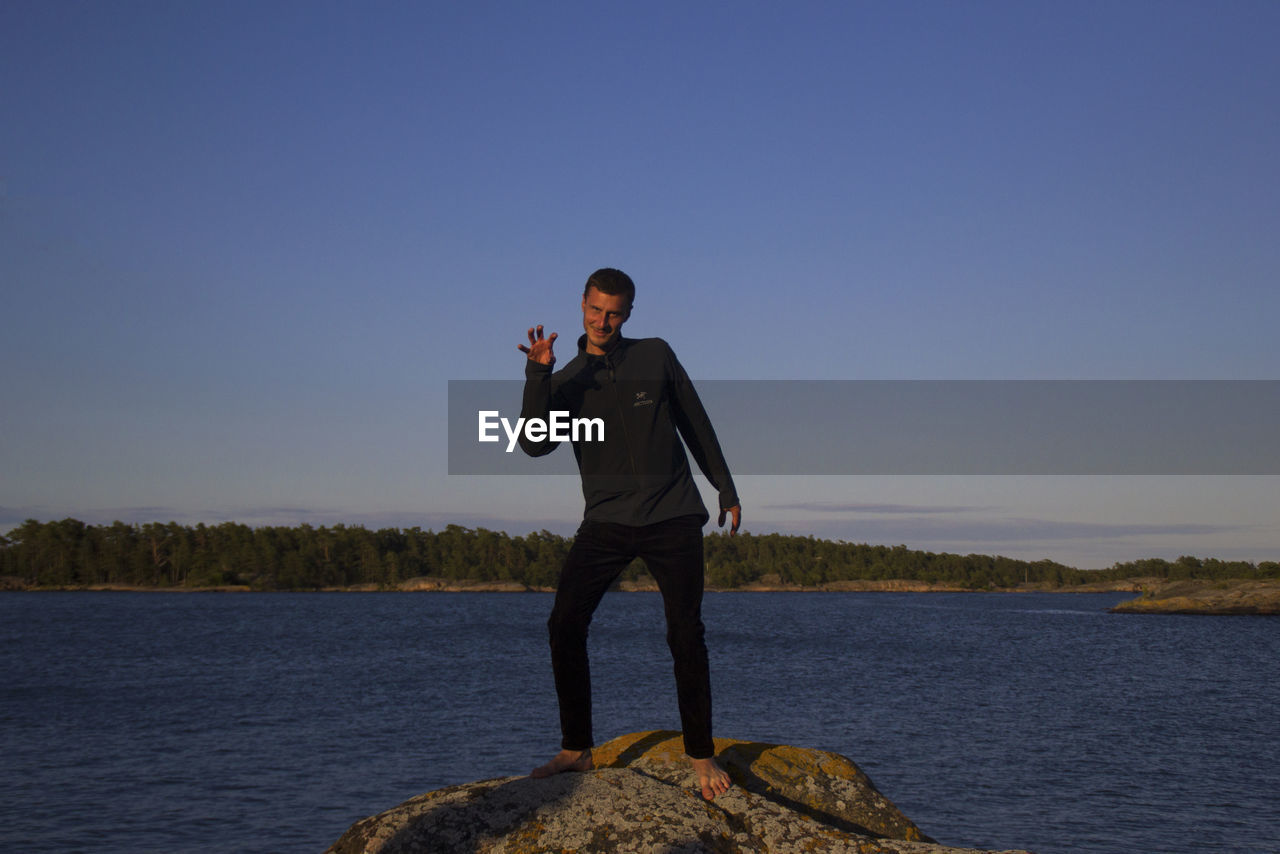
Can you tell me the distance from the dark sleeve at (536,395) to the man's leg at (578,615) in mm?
672

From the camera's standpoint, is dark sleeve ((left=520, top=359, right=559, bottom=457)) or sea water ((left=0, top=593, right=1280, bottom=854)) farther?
sea water ((left=0, top=593, right=1280, bottom=854))

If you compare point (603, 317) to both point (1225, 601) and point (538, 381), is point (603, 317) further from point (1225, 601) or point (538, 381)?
point (1225, 601)

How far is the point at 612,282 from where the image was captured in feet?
18.4

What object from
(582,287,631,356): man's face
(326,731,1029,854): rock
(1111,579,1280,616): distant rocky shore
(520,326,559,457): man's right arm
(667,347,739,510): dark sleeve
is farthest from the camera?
(1111,579,1280,616): distant rocky shore

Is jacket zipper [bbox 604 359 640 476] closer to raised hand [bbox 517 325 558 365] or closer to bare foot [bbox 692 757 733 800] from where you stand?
raised hand [bbox 517 325 558 365]

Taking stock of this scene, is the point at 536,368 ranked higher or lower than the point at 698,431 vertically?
higher

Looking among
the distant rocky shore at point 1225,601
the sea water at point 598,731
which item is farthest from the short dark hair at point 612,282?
the distant rocky shore at point 1225,601

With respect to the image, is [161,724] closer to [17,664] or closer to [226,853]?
[226,853]

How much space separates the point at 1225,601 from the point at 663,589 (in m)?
166

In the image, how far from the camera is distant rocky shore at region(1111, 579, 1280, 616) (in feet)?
464

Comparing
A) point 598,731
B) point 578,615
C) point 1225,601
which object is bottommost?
point 1225,601

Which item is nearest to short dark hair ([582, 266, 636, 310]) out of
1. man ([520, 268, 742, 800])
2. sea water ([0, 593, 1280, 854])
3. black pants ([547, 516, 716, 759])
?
man ([520, 268, 742, 800])

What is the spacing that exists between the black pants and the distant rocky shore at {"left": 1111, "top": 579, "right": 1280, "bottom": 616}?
6477 inches

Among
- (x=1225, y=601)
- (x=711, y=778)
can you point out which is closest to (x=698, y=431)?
(x=711, y=778)
